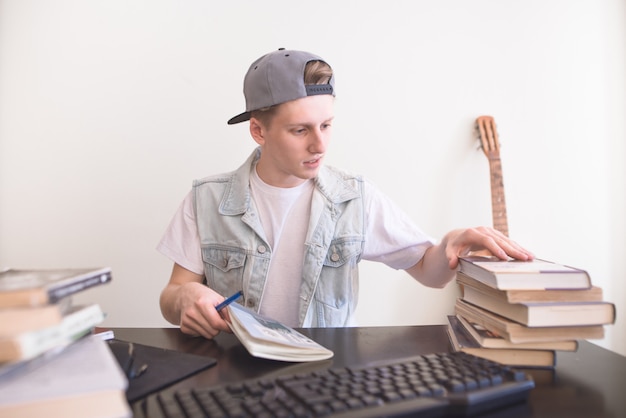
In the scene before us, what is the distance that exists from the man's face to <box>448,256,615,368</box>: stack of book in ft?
1.90

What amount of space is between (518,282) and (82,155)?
154cm

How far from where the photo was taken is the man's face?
1212 millimetres

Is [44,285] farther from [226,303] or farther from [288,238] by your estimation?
A: [288,238]

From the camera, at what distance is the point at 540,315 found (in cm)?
72

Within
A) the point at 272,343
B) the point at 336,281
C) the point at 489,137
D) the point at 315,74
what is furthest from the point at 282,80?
the point at 489,137

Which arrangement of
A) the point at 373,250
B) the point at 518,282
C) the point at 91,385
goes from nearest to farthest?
the point at 91,385 → the point at 518,282 → the point at 373,250

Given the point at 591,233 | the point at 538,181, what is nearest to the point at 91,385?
the point at 538,181

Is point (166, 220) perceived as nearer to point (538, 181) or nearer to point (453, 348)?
point (453, 348)

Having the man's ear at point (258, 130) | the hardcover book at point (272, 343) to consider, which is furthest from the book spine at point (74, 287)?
the man's ear at point (258, 130)

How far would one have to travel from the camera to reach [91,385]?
0.46 m

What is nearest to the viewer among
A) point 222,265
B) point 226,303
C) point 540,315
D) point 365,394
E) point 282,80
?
point 365,394

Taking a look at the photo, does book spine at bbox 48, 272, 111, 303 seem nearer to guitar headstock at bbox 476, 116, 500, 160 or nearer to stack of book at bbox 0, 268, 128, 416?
stack of book at bbox 0, 268, 128, 416

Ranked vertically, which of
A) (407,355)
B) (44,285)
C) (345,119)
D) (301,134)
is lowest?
(407,355)

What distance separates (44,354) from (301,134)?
841 millimetres
